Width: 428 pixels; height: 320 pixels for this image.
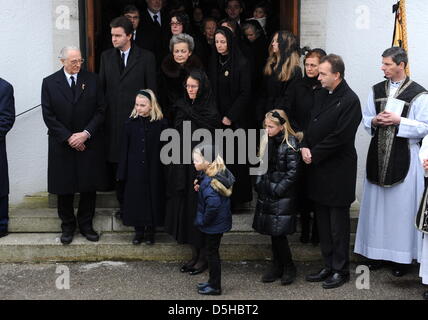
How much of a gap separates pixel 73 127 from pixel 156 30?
1.77 metres

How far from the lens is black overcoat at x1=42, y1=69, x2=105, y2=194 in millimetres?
6656

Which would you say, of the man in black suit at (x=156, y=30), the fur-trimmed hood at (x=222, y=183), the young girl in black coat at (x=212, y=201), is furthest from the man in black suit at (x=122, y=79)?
the fur-trimmed hood at (x=222, y=183)

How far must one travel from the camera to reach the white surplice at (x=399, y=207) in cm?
624

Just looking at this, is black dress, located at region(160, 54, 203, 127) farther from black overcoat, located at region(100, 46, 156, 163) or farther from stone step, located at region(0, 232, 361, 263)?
stone step, located at region(0, 232, 361, 263)

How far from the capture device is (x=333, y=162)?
6.14 m

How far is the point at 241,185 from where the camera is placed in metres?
7.13

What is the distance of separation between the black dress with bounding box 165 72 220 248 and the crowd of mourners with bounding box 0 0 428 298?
0.5 inches

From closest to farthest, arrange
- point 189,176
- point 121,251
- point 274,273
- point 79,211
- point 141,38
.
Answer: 1. point 274,273
2. point 189,176
3. point 121,251
4. point 79,211
5. point 141,38

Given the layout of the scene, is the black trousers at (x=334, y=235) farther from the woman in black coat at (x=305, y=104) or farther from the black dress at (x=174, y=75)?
the black dress at (x=174, y=75)

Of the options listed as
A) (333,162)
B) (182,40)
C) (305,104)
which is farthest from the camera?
(182,40)

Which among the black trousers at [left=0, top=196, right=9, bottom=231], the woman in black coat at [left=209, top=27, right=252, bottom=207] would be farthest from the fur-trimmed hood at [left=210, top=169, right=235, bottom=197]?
the black trousers at [left=0, top=196, right=9, bottom=231]

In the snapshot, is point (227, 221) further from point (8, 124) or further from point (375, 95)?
point (8, 124)

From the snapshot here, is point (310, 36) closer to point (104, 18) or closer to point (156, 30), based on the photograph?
point (156, 30)

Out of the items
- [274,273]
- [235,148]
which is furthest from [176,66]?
[274,273]
